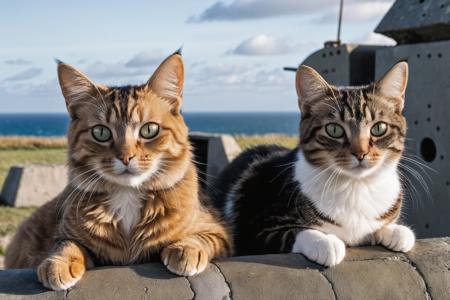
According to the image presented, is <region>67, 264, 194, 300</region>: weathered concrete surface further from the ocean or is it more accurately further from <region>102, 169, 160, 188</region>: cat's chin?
the ocean

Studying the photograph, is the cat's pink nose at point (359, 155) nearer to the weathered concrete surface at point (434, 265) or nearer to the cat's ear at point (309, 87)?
the cat's ear at point (309, 87)

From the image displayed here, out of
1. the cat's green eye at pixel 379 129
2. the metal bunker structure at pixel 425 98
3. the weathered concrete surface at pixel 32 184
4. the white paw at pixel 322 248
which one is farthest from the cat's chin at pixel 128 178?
the weathered concrete surface at pixel 32 184

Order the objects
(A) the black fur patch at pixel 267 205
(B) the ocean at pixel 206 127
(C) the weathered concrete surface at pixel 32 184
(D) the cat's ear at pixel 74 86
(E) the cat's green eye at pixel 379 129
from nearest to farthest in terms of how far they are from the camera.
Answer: (D) the cat's ear at pixel 74 86
(E) the cat's green eye at pixel 379 129
(A) the black fur patch at pixel 267 205
(C) the weathered concrete surface at pixel 32 184
(B) the ocean at pixel 206 127

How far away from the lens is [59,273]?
2.37m

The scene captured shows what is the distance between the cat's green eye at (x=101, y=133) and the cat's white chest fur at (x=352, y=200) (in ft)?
3.44

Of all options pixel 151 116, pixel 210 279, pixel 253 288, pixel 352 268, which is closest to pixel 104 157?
pixel 151 116

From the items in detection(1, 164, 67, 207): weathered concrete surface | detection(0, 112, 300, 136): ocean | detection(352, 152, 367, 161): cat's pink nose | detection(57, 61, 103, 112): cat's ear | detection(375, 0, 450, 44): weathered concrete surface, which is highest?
detection(375, 0, 450, 44): weathered concrete surface

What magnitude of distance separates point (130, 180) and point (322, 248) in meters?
0.92

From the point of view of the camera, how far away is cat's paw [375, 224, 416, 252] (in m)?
2.97

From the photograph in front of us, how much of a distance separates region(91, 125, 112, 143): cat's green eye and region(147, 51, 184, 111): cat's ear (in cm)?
30

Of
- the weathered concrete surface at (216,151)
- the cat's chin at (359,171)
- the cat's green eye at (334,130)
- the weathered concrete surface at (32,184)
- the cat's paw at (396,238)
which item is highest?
the cat's green eye at (334,130)

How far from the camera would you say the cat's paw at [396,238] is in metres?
2.97

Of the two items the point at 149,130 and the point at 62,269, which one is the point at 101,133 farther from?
the point at 62,269

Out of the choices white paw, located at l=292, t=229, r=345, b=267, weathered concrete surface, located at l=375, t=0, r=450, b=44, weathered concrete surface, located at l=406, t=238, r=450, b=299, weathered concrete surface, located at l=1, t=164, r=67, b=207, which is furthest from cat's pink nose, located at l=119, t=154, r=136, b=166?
weathered concrete surface, located at l=1, t=164, r=67, b=207
